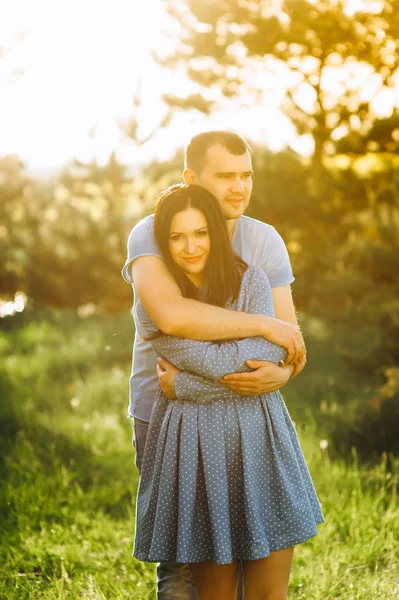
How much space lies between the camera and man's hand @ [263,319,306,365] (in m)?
2.69

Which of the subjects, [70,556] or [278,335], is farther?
[70,556]

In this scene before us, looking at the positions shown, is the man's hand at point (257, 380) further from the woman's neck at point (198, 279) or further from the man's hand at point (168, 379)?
the woman's neck at point (198, 279)

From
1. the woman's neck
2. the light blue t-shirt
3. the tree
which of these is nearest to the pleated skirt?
the light blue t-shirt

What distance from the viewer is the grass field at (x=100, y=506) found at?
138 inches

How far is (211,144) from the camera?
9.86 feet

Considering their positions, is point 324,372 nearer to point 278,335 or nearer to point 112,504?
point 112,504

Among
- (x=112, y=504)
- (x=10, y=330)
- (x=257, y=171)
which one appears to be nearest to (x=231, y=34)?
(x=257, y=171)

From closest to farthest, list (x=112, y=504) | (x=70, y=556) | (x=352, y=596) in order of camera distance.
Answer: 1. (x=352, y=596)
2. (x=70, y=556)
3. (x=112, y=504)

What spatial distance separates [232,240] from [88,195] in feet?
36.8

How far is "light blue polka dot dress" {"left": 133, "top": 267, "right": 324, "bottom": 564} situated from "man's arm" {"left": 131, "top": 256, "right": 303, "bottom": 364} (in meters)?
0.04

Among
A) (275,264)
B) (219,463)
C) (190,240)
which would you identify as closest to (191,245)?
(190,240)

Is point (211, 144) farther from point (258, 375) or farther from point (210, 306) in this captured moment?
point (258, 375)

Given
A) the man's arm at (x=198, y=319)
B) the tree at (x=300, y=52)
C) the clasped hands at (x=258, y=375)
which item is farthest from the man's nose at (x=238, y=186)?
the tree at (x=300, y=52)

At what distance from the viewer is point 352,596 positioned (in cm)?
329
